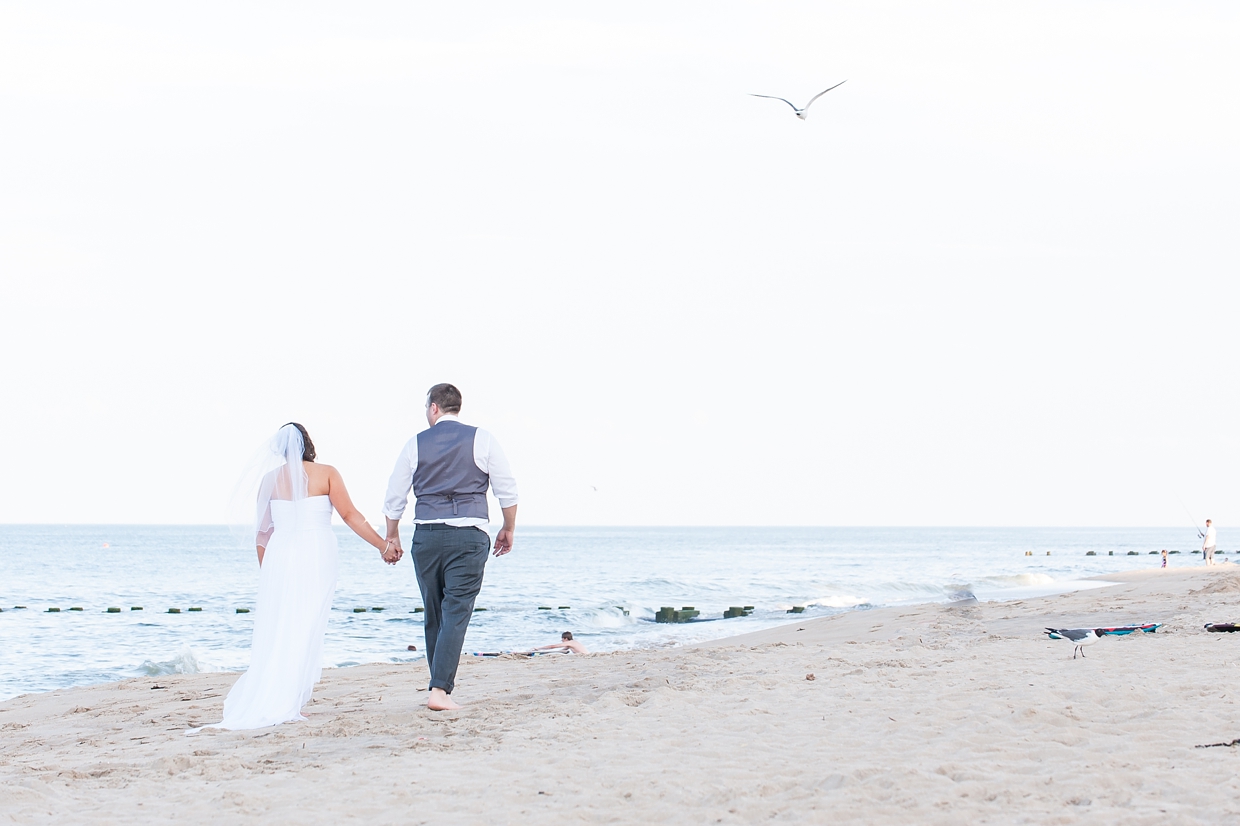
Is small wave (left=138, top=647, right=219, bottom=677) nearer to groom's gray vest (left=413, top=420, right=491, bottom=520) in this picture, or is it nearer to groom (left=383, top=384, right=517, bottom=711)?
groom (left=383, top=384, right=517, bottom=711)

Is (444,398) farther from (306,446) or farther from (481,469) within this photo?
(306,446)

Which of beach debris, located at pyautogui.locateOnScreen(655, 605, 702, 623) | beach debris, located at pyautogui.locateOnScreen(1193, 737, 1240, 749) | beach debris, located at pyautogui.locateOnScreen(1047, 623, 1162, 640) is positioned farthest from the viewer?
beach debris, located at pyautogui.locateOnScreen(655, 605, 702, 623)

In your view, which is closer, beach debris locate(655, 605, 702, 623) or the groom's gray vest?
the groom's gray vest

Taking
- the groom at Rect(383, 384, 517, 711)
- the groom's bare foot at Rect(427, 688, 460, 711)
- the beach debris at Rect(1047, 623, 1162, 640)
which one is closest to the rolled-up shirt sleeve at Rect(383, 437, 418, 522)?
the groom at Rect(383, 384, 517, 711)

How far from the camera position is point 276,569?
6289 mm

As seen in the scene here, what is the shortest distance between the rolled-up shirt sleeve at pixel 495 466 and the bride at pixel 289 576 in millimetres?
736

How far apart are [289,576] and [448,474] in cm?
113

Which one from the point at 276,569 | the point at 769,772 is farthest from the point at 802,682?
the point at 276,569

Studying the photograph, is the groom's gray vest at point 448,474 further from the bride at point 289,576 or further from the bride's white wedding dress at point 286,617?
the bride's white wedding dress at point 286,617

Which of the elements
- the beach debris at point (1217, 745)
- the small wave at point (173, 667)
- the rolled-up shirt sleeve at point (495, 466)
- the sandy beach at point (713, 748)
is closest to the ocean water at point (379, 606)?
the small wave at point (173, 667)

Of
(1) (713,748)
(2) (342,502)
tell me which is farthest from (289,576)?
(1) (713,748)

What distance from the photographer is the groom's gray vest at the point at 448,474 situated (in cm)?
627

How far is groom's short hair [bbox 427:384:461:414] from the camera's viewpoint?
6438 millimetres

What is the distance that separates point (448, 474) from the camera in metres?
6.29
